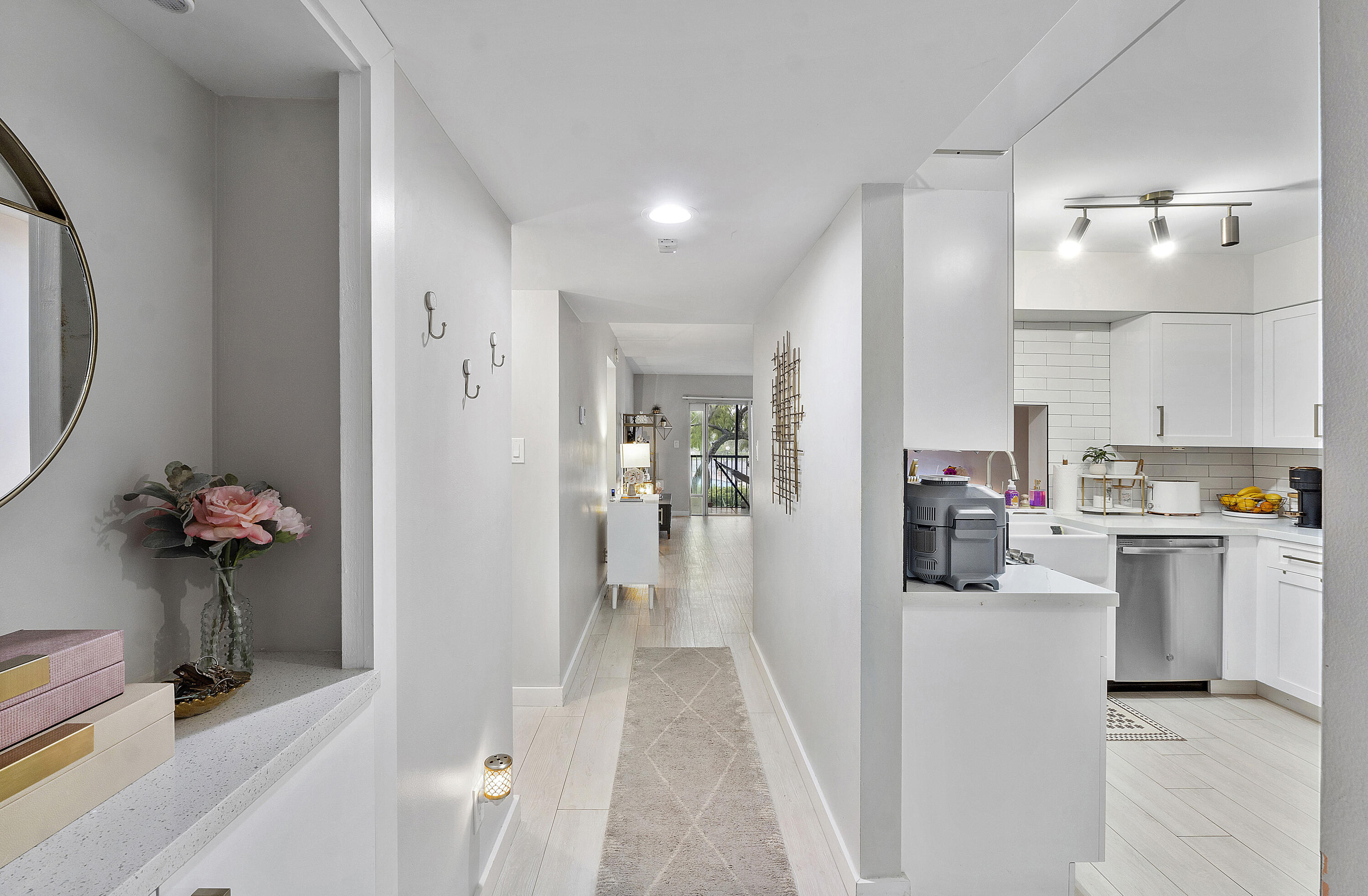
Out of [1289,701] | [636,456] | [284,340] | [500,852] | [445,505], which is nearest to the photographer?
[284,340]

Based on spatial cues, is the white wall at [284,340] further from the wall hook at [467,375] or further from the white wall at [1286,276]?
the white wall at [1286,276]

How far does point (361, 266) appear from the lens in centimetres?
115

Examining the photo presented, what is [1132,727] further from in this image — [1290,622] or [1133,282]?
[1133,282]

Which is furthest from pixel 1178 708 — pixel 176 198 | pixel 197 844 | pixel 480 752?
pixel 176 198

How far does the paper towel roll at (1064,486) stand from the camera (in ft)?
12.7

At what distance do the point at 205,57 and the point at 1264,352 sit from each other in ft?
16.6

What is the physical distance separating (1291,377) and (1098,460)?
1.07m

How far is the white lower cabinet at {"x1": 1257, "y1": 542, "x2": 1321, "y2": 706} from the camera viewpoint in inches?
123

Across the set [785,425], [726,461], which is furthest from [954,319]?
[726,461]

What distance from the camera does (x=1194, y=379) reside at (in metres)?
3.70

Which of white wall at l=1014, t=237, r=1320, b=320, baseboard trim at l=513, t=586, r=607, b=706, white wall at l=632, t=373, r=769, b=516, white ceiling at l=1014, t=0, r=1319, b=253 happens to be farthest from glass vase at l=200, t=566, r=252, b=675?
white wall at l=632, t=373, r=769, b=516

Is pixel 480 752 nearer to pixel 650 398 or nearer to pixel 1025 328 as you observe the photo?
pixel 1025 328

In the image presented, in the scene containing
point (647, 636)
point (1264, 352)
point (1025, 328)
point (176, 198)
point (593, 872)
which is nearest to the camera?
point (176, 198)

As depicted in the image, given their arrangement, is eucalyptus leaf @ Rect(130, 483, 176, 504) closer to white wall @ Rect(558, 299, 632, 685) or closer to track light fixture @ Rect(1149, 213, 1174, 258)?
white wall @ Rect(558, 299, 632, 685)
